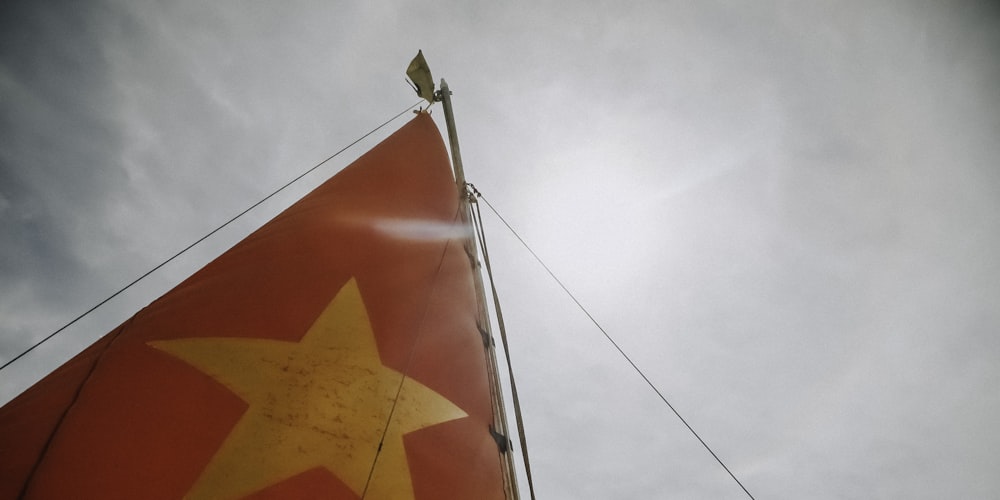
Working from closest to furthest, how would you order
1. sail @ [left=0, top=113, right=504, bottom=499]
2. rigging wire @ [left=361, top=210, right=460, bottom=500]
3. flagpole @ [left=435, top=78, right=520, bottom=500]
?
sail @ [left=0, top=113, right=504, bottom=499] → rigging wire @ [left=361, top=210, right=460, bottom=500] → flagpole @ [left=435, top=78, right=520, bottom=500]

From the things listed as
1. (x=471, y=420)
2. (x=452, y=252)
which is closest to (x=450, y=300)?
(x=452, y=252)

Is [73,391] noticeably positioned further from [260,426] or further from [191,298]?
[260,426]

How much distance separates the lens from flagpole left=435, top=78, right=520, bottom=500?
2.05m

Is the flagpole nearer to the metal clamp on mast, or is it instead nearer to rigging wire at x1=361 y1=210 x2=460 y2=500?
the metal clamp on mast

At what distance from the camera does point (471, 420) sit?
2.00 m

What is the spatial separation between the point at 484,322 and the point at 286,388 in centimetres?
134

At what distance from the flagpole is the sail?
8 centimetres

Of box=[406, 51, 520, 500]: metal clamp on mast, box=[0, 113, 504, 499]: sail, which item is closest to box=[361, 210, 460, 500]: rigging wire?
box=[0, 113, 504, 499]: sail

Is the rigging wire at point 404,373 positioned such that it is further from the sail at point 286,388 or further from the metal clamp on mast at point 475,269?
the metal clamp on mast at point 475,269

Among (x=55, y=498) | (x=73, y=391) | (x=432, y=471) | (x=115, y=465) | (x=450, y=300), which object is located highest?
(x=450, y=300)

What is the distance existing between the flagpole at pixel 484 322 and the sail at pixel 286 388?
0.08 m

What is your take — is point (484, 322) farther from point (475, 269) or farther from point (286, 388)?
point (286, 388)

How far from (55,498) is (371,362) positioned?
95 cm

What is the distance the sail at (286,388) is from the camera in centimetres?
126
